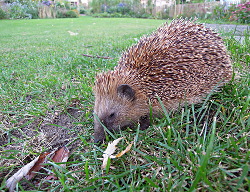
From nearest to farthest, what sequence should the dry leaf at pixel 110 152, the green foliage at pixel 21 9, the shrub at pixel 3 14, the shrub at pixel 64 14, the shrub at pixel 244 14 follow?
the dry leaf at pixel 110 152, the shrub at pixel 244 14, the green foliage at pixel 21 9, the shrub at pixel 3 14, the shrub at pixel 64 14

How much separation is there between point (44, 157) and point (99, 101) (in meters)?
0.97

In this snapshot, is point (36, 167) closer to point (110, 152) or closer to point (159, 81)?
point (110, 152)

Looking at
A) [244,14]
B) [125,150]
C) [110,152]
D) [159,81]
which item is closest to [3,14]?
[244,14]

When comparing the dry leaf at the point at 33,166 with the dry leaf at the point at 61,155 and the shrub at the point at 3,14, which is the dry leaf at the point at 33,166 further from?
the shrub at the point at 3,14

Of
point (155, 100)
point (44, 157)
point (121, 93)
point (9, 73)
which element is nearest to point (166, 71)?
point (155, 100)

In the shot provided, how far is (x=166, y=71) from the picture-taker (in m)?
2.66

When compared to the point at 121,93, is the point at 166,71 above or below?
above

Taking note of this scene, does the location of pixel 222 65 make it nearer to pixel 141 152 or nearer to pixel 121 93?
pixel 121 93

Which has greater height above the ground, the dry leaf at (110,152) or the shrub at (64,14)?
the shrub at (64,14)

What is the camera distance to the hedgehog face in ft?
8.25

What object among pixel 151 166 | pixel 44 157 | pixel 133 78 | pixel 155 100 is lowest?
pixel 44 157

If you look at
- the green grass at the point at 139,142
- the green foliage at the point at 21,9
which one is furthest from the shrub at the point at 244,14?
the green foliage at the point at 21,9

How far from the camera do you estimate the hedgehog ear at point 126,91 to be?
2541 millimetres

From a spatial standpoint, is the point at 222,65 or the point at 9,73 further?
the point at 9,73
